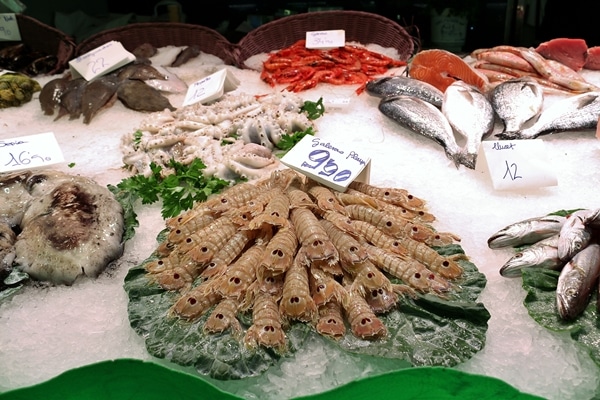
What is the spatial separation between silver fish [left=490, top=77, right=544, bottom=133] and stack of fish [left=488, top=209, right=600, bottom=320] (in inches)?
39.3

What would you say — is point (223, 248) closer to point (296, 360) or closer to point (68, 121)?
point (296, 360)

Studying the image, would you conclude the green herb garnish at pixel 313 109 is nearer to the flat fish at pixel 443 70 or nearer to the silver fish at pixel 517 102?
the flat fish at pixel 443 70

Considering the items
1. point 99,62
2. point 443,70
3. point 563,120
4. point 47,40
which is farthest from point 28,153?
point 563,120

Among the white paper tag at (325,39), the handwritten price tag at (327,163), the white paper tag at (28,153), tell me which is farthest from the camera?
the white paper tag at (325,39)

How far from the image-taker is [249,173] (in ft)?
9.29

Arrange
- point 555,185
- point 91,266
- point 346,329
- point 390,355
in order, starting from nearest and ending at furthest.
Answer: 1. point 390,355
2. point 346,329
3. point 91,266
4. point 555,185

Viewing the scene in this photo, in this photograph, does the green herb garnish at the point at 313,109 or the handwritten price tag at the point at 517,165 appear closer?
the handwritten price tag at the point at 517,165

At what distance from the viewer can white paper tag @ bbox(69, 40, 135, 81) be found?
409cm

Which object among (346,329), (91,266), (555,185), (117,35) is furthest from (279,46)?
(346,329)

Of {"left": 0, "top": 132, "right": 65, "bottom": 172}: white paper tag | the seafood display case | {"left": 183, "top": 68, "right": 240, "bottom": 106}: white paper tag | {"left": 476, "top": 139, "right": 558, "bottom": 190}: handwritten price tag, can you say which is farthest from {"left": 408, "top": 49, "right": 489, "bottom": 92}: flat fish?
{"left": 0, "top": 132, "right": 65, "bottom": 172}: white paper tag

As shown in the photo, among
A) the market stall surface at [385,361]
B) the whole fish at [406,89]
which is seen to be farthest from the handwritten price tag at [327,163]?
the whole fish at [406,89]

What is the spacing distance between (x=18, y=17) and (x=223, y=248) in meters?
3.76

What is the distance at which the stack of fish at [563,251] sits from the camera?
69.4 inches

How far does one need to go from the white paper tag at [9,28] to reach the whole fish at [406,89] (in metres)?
3.07
